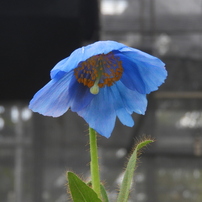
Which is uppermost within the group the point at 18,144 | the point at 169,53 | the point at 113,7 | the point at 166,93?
the point at 113,7

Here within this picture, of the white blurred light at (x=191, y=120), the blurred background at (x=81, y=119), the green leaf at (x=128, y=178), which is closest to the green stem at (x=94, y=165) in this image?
the green leaf at (x=128, y=178)

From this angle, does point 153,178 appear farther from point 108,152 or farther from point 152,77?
point 152,77

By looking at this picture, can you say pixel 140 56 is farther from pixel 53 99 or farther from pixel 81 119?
pixel 81 119

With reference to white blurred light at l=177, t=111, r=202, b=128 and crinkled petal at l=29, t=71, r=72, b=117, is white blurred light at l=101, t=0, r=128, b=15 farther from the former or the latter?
crinkled petal at l=29, t=71, r=72, b=117

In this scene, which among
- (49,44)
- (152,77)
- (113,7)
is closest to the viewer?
(152,77)

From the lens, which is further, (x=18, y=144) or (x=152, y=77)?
(x=18, y=144)

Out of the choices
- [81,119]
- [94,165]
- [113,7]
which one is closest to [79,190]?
[94,165]

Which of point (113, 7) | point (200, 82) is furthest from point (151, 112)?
point (113, 7)
